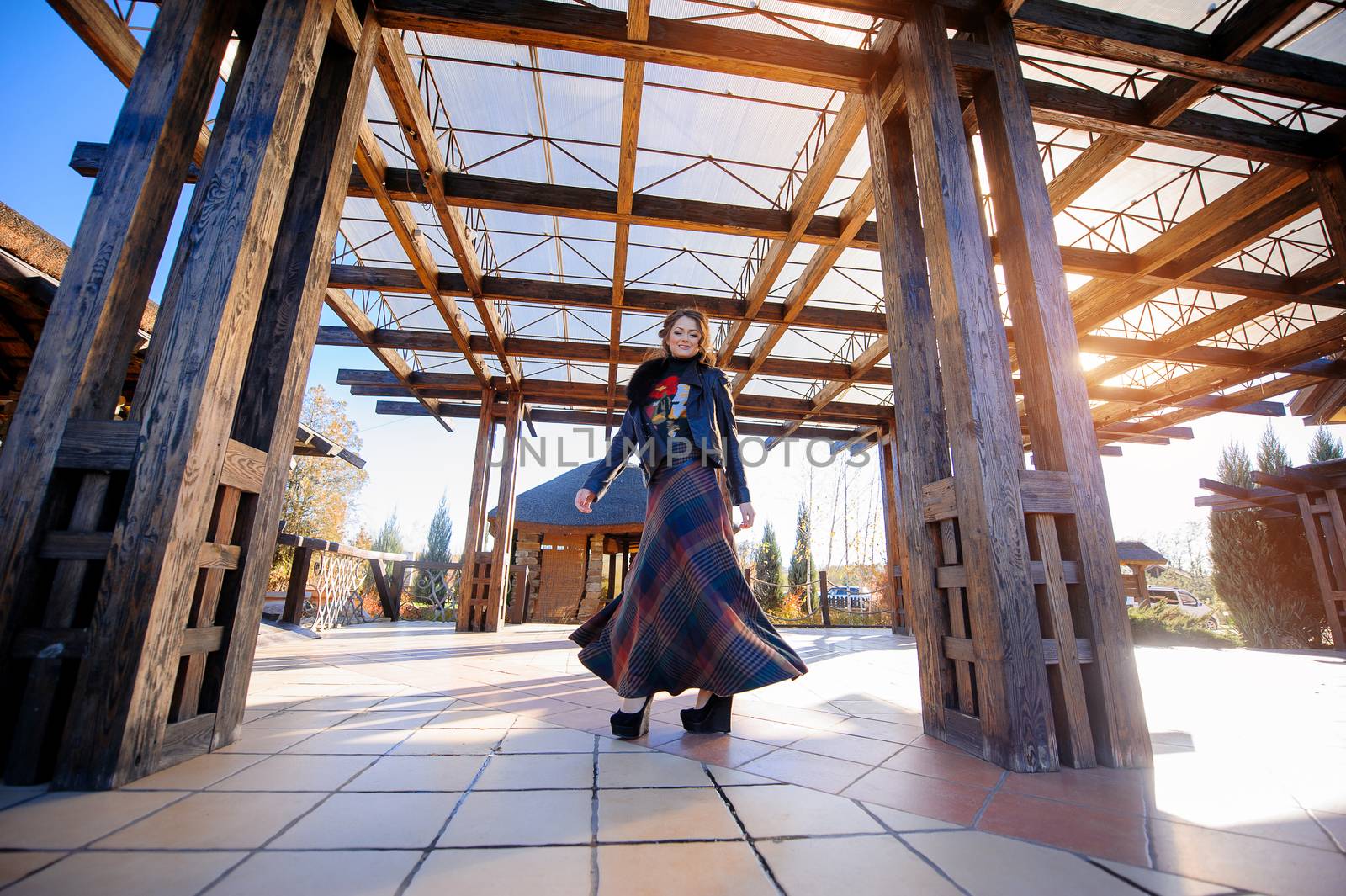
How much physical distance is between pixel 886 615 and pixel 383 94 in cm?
1335

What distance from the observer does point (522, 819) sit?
48.3 inches

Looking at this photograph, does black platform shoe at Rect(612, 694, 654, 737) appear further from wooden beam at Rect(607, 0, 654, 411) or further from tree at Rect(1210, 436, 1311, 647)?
tree at Rect(1210, 436, 1311, 647)

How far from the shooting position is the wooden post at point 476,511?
25.5ft

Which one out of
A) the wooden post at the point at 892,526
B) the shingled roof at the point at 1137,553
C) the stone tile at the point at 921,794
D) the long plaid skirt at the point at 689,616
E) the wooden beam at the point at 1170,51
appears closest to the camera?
the stone tile at the point at 921,794

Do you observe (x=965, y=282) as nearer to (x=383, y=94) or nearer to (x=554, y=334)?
(x=383, y=94)

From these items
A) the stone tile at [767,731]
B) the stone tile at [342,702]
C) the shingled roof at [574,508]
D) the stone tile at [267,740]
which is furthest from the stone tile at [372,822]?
the shingled roof at [574,508]

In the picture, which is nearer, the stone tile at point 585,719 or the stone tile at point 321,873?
the stone tile at point 321,873

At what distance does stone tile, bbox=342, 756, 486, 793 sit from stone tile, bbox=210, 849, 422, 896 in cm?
39

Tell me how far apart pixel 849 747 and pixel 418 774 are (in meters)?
1.39

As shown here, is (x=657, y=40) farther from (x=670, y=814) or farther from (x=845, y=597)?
(x=845, y=597)

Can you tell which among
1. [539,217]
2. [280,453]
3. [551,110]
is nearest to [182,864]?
[280,453]

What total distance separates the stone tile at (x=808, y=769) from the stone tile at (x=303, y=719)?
164 centimetres

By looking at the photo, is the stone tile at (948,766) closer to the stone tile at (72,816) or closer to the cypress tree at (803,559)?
the stone tile at (72,816)

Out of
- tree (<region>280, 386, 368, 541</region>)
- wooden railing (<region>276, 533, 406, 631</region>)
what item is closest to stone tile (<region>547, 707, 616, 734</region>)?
wooden railing (<region>276, 533, 406, 631</region>)
